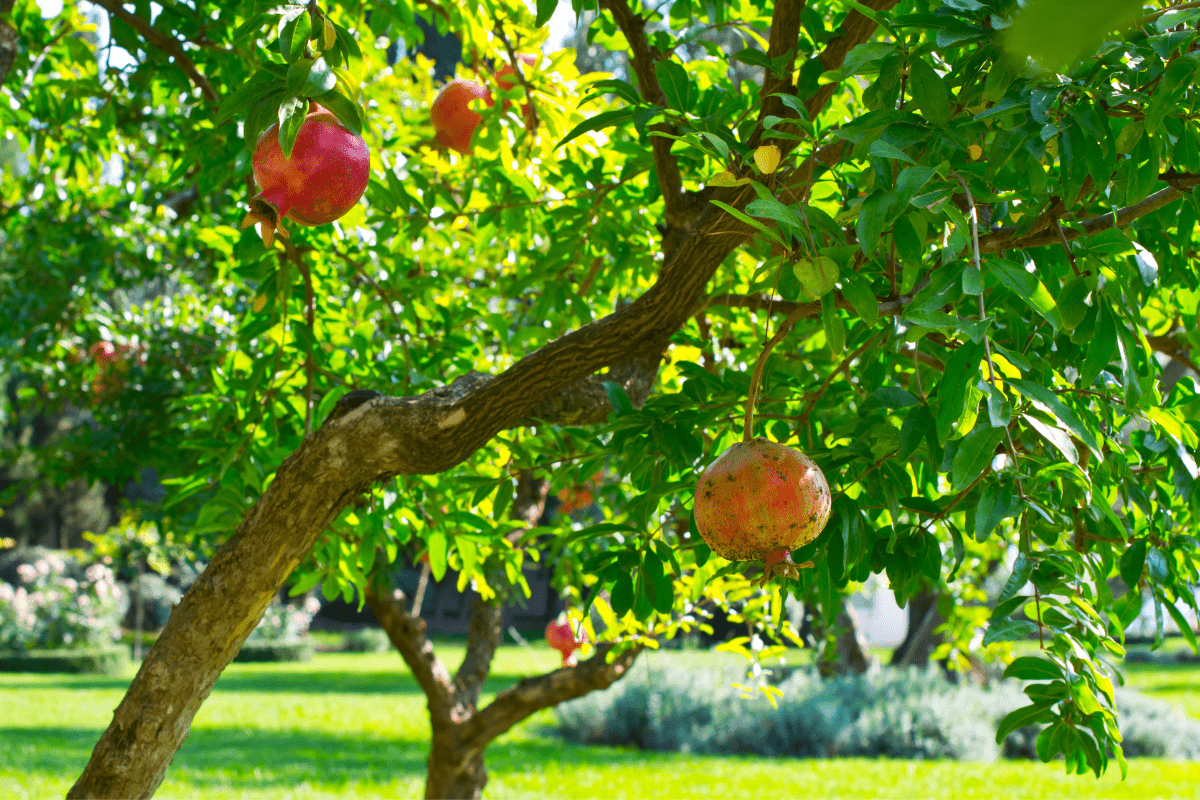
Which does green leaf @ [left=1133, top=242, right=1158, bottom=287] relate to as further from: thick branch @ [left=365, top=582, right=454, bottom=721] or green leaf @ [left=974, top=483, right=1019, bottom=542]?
thick branch @ [left=365, top=582, right=454, bottom=721]

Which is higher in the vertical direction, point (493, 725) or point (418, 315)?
point (418, 315)

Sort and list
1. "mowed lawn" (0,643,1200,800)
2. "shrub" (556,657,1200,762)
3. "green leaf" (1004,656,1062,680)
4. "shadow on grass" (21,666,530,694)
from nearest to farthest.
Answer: "green leaf" (1004,656,1062,680) < "mowed lawn" (0,643,1200,800) < "shrub" (556,657,1200,762) < "shadow on grass" (21,666,530,694)

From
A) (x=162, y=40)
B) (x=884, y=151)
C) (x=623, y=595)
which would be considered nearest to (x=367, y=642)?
(x=162, y=40)

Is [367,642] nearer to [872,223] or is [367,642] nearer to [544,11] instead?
[544,11]

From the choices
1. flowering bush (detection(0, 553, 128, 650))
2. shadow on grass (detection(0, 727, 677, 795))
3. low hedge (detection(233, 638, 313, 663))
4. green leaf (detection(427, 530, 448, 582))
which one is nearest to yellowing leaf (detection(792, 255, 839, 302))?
green leaf (detection(427, 530, 448, 582))

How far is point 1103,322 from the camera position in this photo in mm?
1534

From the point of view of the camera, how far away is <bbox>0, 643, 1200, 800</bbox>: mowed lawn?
7.66 meters

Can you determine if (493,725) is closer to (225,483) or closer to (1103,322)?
(225,483)

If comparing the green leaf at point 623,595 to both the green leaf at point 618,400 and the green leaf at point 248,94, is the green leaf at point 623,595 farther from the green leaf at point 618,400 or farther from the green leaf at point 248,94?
the green leaf at point 248,94

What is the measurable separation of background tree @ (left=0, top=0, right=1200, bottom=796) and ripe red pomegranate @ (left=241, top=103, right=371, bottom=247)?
0.08 m

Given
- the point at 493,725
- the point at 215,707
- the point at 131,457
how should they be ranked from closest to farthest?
the point at 493,725, the point at 131,457, the point at 215,707

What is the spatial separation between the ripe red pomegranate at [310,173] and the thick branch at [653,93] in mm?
973

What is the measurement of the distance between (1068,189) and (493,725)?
14.1 feet

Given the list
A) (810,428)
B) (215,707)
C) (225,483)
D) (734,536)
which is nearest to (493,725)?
(225,483)
